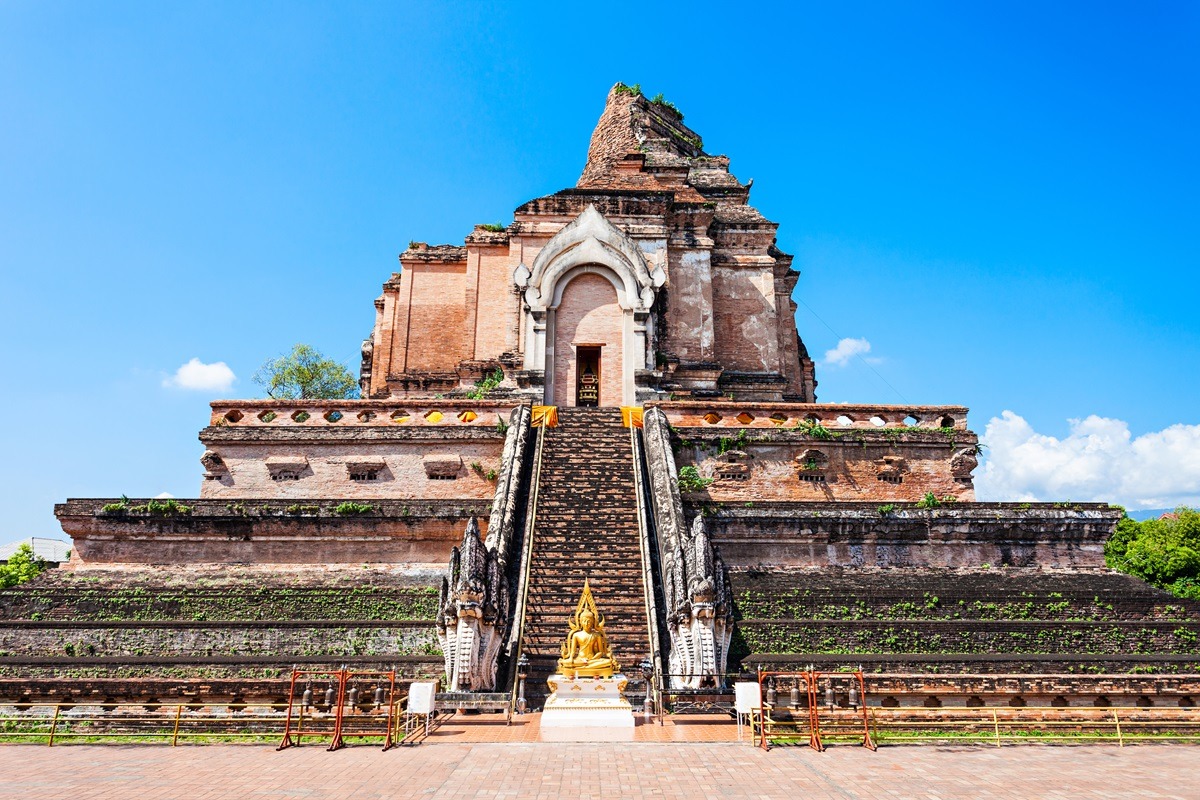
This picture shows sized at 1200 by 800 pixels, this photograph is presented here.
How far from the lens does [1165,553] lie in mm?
27797

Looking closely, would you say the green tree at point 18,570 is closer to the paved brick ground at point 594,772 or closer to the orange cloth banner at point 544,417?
the orange cloth banner at point 544,417

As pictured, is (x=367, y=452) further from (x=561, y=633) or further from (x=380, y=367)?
(x=380, y=367)

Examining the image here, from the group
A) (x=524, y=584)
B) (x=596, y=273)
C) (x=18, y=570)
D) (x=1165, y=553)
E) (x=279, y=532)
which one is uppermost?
(x=596, y=273)

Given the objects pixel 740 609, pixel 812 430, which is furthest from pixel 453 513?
pixel 812 430

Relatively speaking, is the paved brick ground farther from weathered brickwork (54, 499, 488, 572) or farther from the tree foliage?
the tree foliage

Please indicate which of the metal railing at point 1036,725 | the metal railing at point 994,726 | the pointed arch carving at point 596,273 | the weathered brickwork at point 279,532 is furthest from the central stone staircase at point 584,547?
the pointed arch carving at point 596,273

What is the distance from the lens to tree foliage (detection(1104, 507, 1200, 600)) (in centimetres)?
2728

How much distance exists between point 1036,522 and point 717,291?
12.7 metres

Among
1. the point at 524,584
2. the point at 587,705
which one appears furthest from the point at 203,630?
the point at 587,705

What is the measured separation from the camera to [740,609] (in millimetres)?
14047

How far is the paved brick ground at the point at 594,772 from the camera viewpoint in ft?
24.2

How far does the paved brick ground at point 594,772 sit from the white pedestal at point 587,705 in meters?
0.71

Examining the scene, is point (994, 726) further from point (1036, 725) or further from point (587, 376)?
point (587, 376)

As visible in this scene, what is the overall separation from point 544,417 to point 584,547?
564 centimetres
